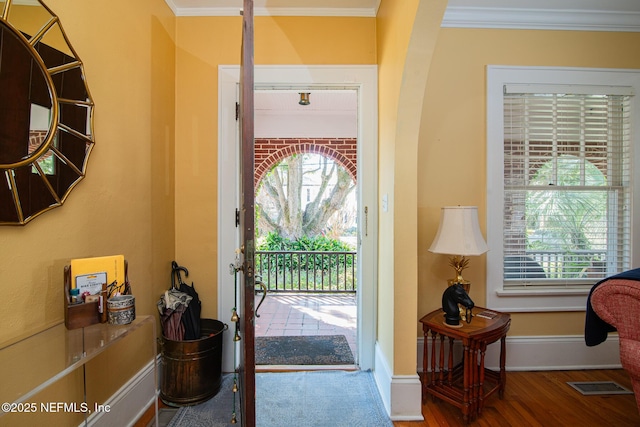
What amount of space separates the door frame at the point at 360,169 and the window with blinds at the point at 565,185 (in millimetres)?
1034

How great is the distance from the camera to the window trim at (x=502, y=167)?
2260mm

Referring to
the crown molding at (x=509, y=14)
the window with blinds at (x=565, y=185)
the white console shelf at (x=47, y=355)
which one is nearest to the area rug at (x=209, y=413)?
the white console shelf at (x=47, y=355)

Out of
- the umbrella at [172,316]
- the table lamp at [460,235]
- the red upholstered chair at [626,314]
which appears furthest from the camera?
the umbrella at [172,316]

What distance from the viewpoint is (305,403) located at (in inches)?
74.5

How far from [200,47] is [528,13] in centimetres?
243

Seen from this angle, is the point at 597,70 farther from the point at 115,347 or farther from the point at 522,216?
the point at 115,347

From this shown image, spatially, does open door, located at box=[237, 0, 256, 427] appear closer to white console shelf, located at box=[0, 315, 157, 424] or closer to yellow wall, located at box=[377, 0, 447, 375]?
white console shelf, located at box=[0, 315, 157, 424]

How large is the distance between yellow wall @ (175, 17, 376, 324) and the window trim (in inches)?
40.5

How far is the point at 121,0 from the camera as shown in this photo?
1587 mm

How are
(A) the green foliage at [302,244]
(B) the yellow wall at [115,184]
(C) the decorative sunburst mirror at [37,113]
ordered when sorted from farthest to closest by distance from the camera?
(A) the green foliage at [302,244] → (B) the yellow wall at [115,184] → (C) the decorative sunburst mirror at [37,113]

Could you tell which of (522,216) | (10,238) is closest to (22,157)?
(10,238)

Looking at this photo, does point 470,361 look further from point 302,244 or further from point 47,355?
point 302,244

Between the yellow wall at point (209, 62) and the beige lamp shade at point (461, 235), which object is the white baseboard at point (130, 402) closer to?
the yellow wall at point (209, 62)

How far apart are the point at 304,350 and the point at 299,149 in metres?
3.10
